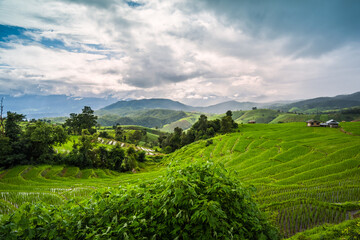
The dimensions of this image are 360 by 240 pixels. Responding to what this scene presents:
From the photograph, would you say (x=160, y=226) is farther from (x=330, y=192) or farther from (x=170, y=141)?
(x=170, y=141)

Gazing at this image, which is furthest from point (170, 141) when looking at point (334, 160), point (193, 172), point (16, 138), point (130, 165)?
point (193, 172)

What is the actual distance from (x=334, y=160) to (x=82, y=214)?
38.4 metres

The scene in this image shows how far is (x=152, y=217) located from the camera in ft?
15.9

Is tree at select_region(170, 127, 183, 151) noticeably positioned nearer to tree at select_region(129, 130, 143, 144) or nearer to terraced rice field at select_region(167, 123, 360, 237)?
tree at select_region(129, 130, 143, 144)

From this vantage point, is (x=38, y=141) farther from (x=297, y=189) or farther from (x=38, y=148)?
(x=297, y=189)

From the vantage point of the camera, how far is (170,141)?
429 ft

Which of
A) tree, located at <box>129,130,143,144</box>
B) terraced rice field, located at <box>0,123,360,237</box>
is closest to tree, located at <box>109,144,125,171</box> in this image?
terraced rice field, located at <box>0,123,360,237</box>

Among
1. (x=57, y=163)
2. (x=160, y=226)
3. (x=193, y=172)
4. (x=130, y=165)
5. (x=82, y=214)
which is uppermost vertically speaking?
(x=193, y=172)

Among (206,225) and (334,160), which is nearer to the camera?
(206,225)

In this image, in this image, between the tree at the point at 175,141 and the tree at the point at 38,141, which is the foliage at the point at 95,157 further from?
the tree at the point at 175,141

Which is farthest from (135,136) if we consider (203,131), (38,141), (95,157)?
(38,141)

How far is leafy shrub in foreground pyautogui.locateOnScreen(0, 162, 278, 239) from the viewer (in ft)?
14.5

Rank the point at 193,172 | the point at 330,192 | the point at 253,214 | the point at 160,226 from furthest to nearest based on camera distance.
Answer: the point at 330,192
the point at 193,172
the point at 253,214
the point at 160,226

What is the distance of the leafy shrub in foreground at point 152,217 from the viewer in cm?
442
